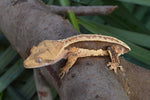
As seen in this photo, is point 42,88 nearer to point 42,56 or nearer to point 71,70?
point 42,56

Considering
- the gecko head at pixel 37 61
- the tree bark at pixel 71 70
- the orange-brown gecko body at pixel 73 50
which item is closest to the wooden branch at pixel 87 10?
the tree bark at pixel 71 70

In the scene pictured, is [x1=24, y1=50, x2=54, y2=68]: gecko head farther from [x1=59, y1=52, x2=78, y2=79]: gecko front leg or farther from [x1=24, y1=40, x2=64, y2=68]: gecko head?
[x1=59, y1=52, x2=78, y2=79]: gecko front leg

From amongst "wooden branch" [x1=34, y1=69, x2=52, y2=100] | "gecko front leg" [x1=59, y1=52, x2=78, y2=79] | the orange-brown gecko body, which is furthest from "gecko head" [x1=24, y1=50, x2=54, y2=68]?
"wooden branch" [x1=34, y1=69, x2=52, y2=100]

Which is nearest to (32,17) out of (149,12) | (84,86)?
(84,86)

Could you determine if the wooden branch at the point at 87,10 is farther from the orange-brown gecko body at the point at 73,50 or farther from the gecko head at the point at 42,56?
the gecko head at the point at 42,56

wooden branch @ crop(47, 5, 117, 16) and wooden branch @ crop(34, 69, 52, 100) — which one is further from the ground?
wooden branch @ crop(47, 5, 117, 16)

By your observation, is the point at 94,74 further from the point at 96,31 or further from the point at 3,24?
the point at 3,24
